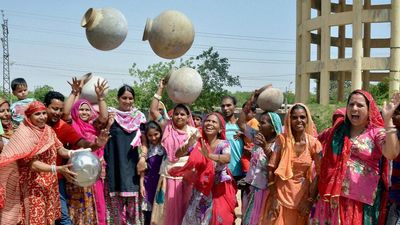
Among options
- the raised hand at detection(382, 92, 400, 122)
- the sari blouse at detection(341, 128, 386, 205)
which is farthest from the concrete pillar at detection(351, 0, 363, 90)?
the raised hand at detection(382, 92, 400, 122)

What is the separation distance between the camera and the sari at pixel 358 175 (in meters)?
4.72

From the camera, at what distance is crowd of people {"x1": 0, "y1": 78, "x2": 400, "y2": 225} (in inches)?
189

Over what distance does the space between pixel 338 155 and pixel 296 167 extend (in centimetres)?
60

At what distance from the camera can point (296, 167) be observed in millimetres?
5383

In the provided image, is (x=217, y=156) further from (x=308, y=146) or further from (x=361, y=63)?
(x=361, y=63)

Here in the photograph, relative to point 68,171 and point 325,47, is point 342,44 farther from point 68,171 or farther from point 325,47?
point 68,171

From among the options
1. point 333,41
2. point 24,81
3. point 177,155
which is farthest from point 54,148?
point 333,41

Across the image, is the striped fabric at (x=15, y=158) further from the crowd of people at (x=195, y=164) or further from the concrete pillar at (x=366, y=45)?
the concrete pillar at (x=366, y=45)

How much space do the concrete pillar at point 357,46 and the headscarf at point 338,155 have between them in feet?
76.5

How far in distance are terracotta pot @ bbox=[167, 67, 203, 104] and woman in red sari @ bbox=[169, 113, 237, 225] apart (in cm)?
53

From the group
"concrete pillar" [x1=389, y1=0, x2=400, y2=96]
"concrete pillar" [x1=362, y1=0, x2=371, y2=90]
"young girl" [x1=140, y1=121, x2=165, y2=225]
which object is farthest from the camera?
"concrete pillar" [x1=362, y1=0, x2=371, y2=90]

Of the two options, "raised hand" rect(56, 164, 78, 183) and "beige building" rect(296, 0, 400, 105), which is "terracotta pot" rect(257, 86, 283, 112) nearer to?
"raised hand" rect(56, 164, 78, 183)

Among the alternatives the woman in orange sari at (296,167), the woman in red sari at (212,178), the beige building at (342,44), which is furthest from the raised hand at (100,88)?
the beige building at (342,44)

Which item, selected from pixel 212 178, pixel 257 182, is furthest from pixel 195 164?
pixel 257 182
